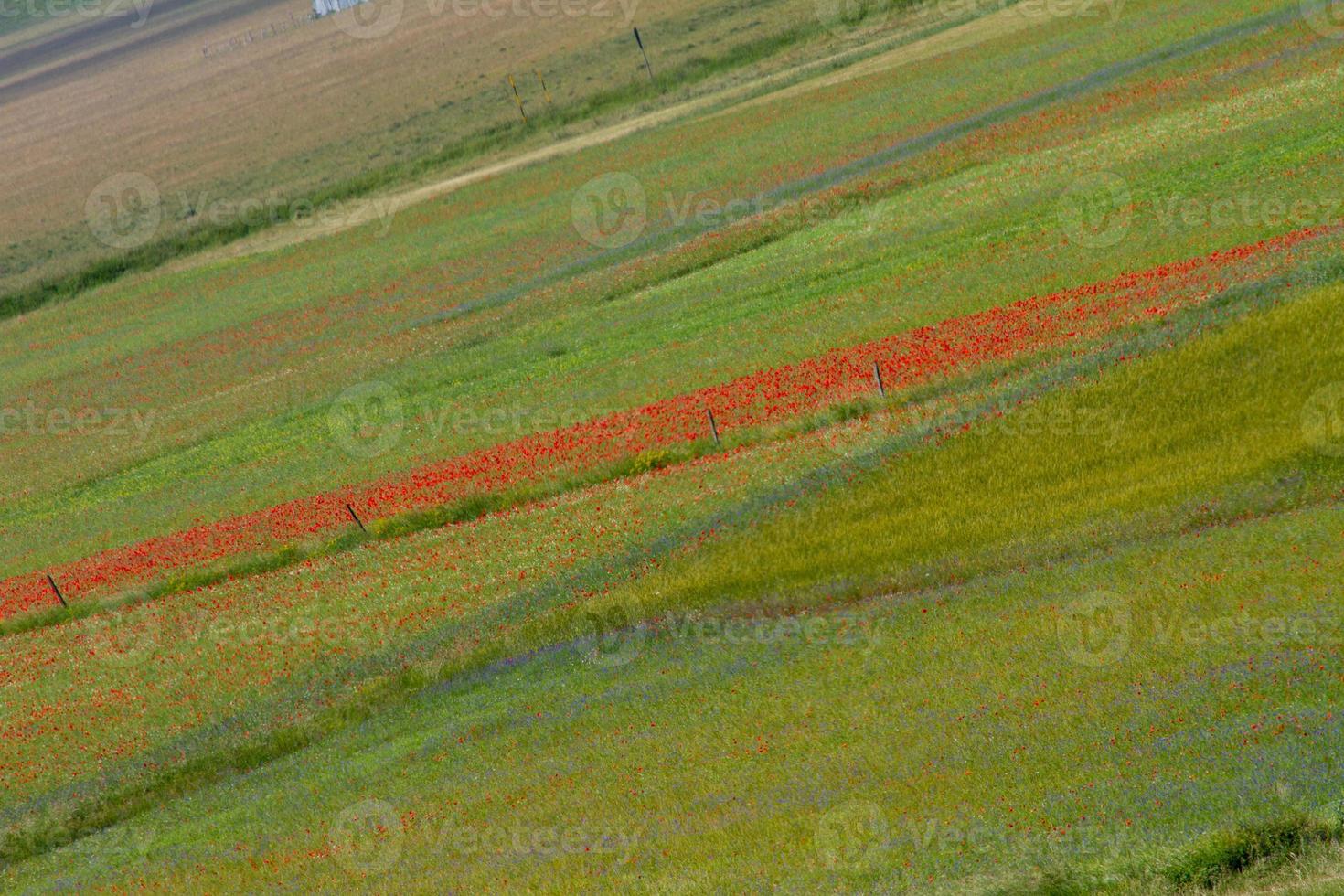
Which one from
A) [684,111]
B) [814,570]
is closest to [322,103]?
[684,111]

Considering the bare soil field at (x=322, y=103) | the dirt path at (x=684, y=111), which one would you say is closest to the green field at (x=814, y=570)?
the dirt path at (x=684, y=111)

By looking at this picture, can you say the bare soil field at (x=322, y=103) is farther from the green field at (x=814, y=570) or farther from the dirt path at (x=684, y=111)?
the green field at (x=814, y=570)

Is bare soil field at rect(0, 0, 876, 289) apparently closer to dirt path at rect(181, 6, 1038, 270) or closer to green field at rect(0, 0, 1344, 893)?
dirt path at rect(181, 6, 1038, 270)

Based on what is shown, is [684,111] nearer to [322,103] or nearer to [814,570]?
[814,570]

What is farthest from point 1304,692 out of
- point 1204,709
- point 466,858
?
point 466,858

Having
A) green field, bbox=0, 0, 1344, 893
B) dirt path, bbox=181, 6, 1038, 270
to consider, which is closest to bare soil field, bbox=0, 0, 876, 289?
dirt path, bbox=181, 6, 1038, 270

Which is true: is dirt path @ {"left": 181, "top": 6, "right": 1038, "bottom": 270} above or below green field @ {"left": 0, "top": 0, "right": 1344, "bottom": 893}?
above
